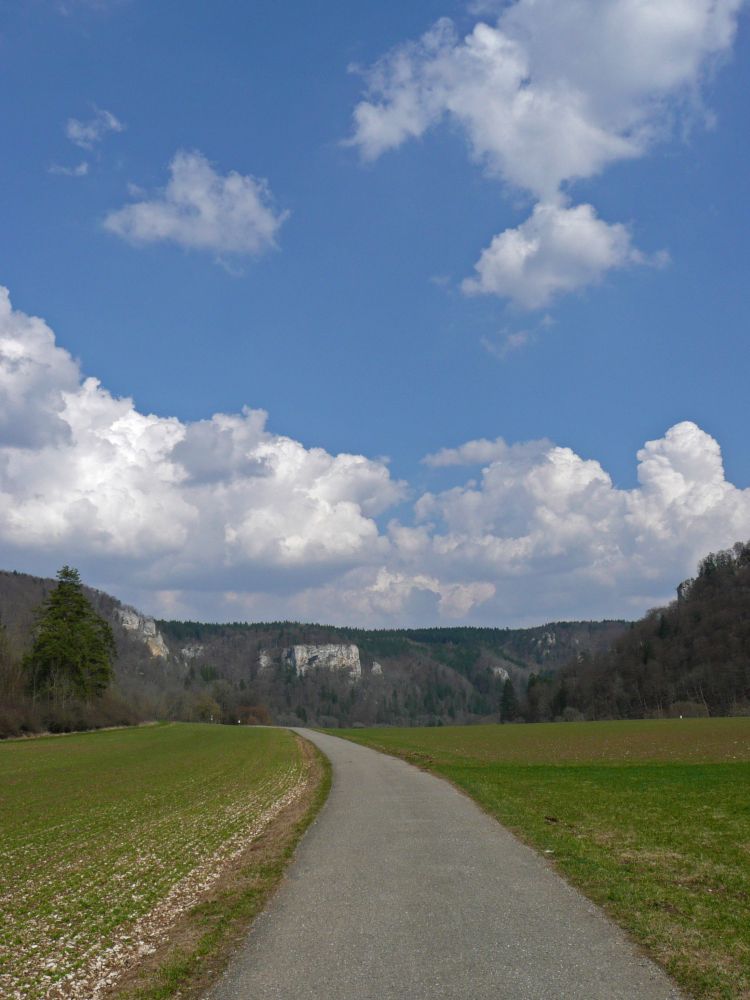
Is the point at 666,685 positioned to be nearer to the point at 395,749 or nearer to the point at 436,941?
the point at 395,749

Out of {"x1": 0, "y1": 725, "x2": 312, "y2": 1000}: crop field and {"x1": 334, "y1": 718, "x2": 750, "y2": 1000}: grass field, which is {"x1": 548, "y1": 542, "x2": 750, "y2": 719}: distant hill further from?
{"x1": 0, "y1": 725, "x2": 312, "y2": 1000}: crop field

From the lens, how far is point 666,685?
470ft

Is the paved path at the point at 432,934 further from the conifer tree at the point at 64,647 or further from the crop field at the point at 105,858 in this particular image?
the conifer tree at the point at 64,647

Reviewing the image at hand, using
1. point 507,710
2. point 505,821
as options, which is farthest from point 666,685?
point 505,821

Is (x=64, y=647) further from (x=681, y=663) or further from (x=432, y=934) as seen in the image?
(x=681, y=663)

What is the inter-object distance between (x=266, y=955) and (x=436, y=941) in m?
1.90

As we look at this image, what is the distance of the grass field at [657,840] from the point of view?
7590mm

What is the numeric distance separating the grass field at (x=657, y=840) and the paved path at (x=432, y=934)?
0.58 metres

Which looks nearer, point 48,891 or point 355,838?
point 48,891

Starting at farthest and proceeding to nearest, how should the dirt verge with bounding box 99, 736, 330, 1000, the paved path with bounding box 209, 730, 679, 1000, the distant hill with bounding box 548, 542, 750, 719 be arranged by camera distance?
the distant hill with bounding box 548, 542, 750, 719 < the dirt verge with bounding box 99, 736, 330, 1000 < the paved path with bounding box 209, 730, 679, 1000

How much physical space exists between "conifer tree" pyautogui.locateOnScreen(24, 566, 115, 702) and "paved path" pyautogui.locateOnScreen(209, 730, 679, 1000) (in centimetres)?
7650

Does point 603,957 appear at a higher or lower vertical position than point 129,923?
higher

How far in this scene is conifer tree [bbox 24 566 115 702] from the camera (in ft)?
266

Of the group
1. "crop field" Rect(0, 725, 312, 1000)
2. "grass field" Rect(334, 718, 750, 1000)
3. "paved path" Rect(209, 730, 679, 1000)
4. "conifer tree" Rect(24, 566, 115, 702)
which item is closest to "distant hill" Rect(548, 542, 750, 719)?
"conifer tree" Rect(24, 566, 115, 702)
